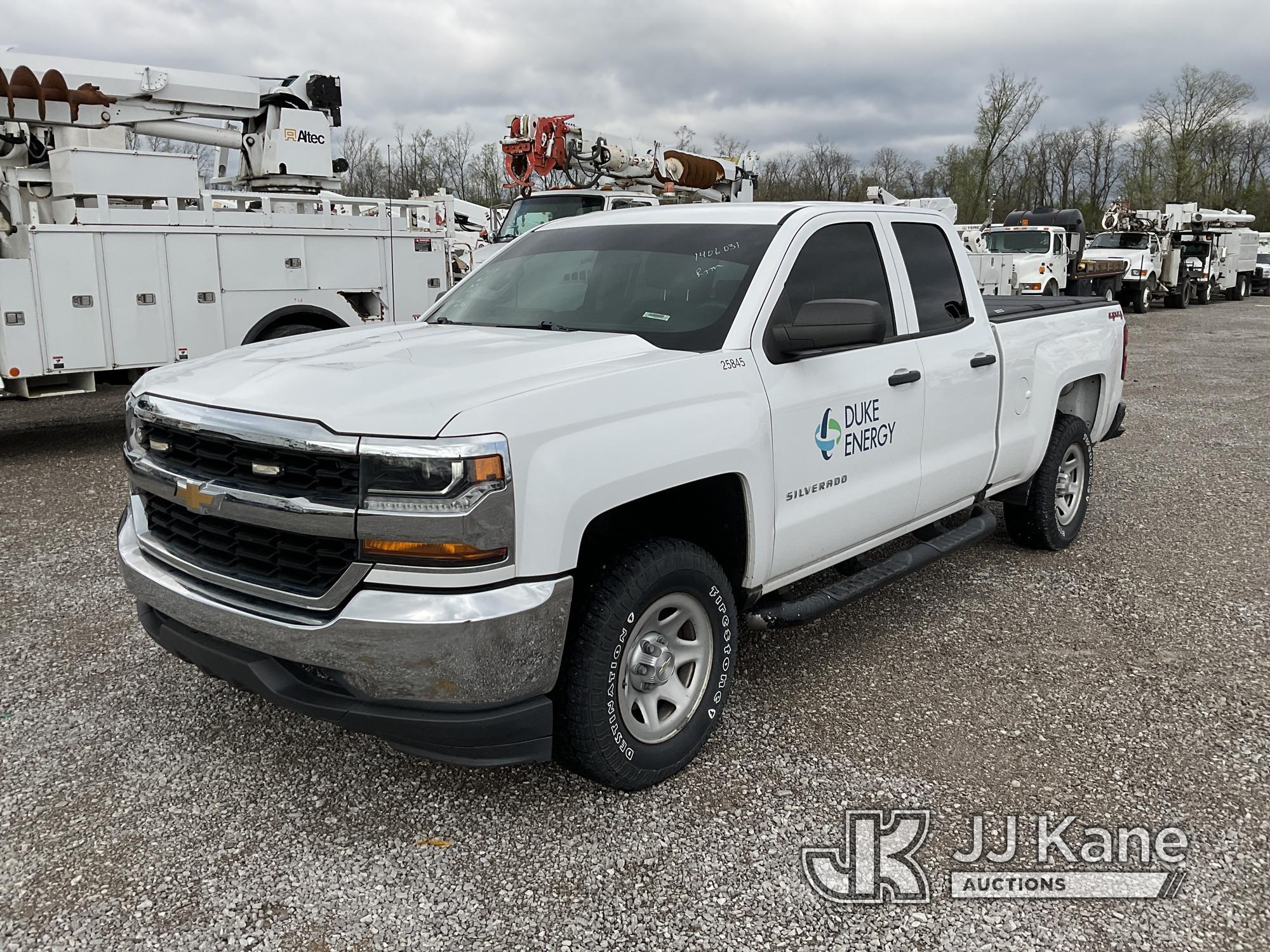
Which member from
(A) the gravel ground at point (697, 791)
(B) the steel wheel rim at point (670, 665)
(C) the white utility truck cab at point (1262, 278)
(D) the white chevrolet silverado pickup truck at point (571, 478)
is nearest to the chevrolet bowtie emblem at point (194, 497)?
(D) the white chevrolet silverado pickup truck at point (571, 478)

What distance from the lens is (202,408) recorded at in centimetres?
310

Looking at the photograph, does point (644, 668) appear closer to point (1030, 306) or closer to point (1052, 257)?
point (1030, 306)

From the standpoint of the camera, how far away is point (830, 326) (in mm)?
3516

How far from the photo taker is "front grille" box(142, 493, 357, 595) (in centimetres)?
286

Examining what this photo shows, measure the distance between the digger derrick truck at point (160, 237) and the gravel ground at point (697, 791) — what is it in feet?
12.0

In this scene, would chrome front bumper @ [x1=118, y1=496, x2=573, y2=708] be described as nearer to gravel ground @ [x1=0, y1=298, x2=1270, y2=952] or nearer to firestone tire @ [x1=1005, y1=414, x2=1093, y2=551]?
gravel ground @ [x1=0, y1=298, x2=1270, y2=952]

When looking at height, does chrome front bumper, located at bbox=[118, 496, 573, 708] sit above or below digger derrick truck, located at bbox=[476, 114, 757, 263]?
below

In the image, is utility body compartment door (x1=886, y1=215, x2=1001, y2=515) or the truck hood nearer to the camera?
the truck hood

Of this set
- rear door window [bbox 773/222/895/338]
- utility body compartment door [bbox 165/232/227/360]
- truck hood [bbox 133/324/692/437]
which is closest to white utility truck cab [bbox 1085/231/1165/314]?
utility body compartment door [bbox 165/232/227/360]

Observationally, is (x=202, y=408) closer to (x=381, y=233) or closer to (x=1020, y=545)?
(x=1020, y=545)

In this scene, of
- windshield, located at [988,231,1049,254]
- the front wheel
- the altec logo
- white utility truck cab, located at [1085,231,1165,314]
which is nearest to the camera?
the altec logo

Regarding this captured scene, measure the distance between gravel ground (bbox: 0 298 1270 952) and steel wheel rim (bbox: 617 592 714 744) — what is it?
0.79 feet

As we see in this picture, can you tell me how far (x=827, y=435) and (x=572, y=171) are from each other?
12.4 m

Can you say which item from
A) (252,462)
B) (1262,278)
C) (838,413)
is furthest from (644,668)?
(1262,278)
